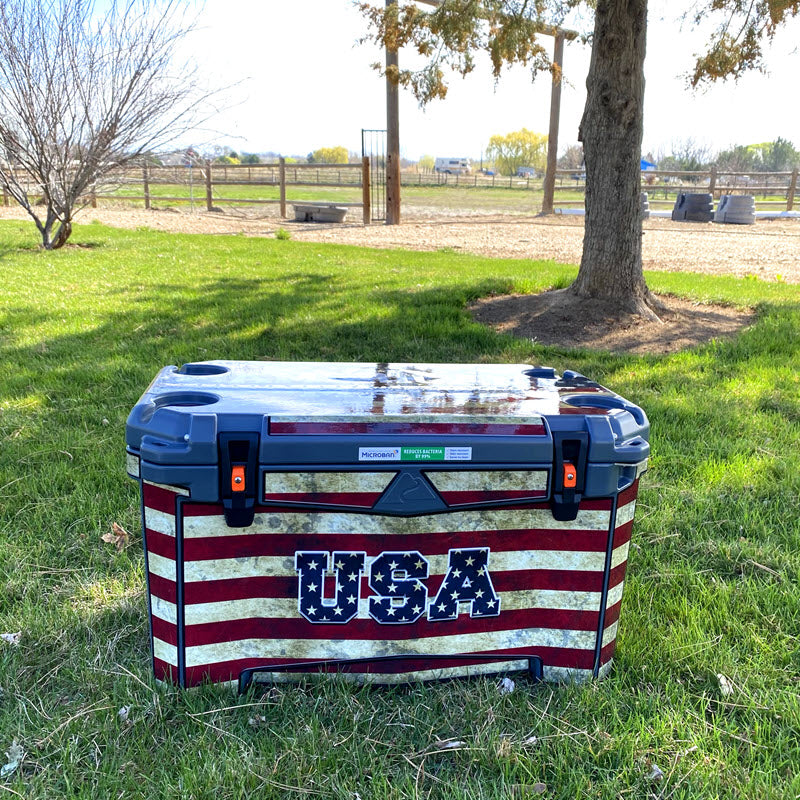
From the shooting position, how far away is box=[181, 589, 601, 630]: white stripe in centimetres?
165

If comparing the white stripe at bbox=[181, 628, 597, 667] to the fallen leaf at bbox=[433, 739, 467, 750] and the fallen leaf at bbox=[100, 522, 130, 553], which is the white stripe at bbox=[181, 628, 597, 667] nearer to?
the fallen leaf at bbox=[433, 739, 467, 750]

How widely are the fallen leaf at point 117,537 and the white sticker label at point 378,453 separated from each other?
1.28 m

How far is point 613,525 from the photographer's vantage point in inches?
66.9

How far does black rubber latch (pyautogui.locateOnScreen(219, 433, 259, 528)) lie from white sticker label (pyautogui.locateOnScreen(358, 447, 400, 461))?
0.78 ft

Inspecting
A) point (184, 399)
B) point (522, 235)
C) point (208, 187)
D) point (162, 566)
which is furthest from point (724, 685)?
point (208, 187)

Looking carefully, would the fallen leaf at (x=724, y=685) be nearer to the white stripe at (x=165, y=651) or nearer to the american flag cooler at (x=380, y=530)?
the american flag cooler at (x=380, y=530)

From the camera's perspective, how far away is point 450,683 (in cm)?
180

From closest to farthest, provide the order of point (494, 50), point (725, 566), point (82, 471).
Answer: point (725, 566) < point (82, 471) < point (494, 50)

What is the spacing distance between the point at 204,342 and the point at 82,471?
2164 mm

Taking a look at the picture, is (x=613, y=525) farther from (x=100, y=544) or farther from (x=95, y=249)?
(x=95, y=249)

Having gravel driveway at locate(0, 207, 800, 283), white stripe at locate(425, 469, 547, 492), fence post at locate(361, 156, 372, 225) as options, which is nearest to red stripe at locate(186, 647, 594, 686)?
white stripe at locate(425, 469, 547, 492)

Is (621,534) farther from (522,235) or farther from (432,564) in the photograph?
(522,235)

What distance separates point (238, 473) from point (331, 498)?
0.71ft

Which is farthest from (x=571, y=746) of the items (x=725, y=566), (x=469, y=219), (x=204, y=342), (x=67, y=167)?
(x=469, y=219)
